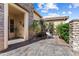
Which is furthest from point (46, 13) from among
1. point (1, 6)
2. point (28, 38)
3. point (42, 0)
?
point (28, 38)

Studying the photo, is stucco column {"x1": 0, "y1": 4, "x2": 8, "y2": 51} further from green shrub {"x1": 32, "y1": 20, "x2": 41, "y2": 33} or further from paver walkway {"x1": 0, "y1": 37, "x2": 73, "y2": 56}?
green shrub {"x1": 32, "y1": 20, "x2": 41, "y2": 33}

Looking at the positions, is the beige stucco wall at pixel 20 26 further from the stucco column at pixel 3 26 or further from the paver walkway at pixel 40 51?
the stucco column at pixel 3 26

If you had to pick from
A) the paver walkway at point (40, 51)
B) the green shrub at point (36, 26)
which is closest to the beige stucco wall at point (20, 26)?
the green shrub at point (36, 26)

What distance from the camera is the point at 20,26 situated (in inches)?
343

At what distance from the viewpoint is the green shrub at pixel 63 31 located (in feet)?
19.5

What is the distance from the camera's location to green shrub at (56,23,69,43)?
5943 mm

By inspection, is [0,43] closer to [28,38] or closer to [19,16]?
[28,38]

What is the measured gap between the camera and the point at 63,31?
248 inches

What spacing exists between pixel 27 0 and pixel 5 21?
115 cm

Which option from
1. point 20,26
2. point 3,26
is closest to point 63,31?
point 3,26

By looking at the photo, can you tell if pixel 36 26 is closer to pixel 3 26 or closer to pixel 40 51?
pixel 40 51

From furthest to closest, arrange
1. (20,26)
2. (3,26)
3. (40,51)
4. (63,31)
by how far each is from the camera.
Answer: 1. (20,26)
2. (63,31)
3. (40,51)
4. (3,26)

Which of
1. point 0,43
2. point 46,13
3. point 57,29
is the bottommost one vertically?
point 0,43

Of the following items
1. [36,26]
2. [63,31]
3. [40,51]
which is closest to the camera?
[40,51]
